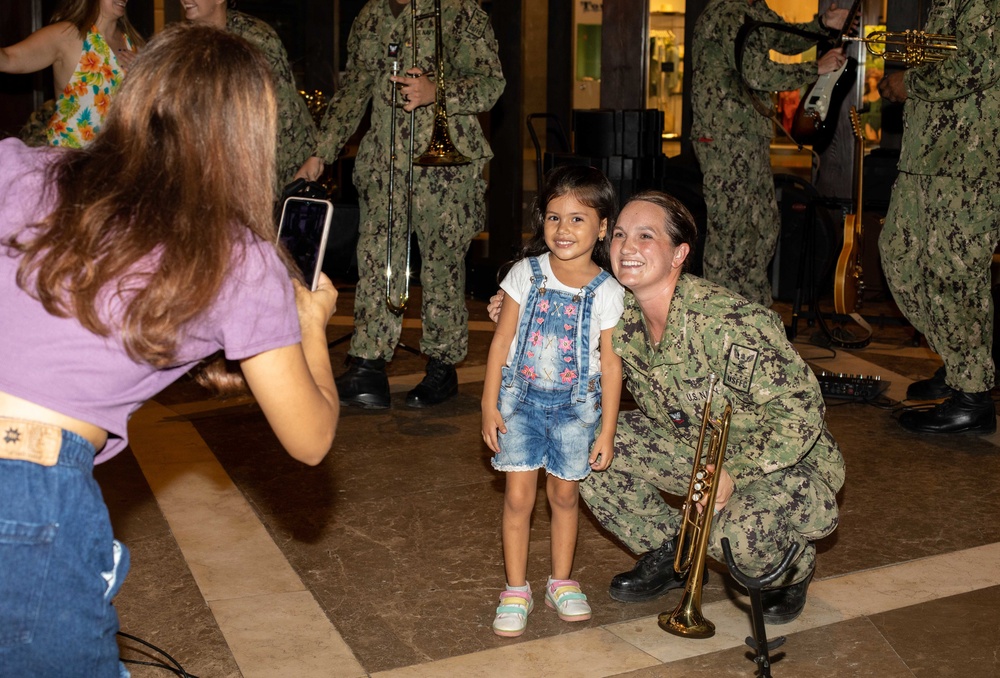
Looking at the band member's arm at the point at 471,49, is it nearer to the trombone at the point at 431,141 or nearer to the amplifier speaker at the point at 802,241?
the trombone at the point at 431,141

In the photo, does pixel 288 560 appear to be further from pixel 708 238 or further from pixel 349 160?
pixel 349 160

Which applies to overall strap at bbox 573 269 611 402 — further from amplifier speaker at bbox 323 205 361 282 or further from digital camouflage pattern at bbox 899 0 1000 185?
amplifier speaker at bbox 323 205 361 282

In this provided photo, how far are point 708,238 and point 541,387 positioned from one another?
3.96m

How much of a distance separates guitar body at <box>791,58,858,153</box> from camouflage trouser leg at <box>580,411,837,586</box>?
3490mm

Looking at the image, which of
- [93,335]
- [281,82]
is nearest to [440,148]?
[281,82]

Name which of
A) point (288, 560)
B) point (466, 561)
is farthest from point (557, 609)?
point (288, 560)

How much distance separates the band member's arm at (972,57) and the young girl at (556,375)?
2372 mm

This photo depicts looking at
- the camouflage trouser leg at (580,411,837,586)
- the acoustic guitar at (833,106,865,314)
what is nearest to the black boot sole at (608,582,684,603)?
the camouflage trouser leg at (580,411,837,586)

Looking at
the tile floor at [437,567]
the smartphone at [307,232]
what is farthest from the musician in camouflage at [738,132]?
the smartphone at [307,232]

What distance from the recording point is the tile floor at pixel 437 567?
3.17 m

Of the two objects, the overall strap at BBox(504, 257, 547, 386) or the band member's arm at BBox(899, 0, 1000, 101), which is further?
the band member's arm at BBox(899, 0, 1000, 101)

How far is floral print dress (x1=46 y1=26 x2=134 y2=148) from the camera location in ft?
15.8

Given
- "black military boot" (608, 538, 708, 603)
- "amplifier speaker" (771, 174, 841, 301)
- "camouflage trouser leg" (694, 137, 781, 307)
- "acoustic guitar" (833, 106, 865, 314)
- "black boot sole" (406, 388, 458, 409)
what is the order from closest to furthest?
"black military boot" (608, 538, 708, 603), "black boot sole" (406, 388, 458, 409), "acoustic guitar" (833, 106, 865, 314), "camouflage trouser leg" (694, 137, 781, 307), "amplifier speaker" (771, 174, 841, 301)

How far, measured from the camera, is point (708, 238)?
277 inches
